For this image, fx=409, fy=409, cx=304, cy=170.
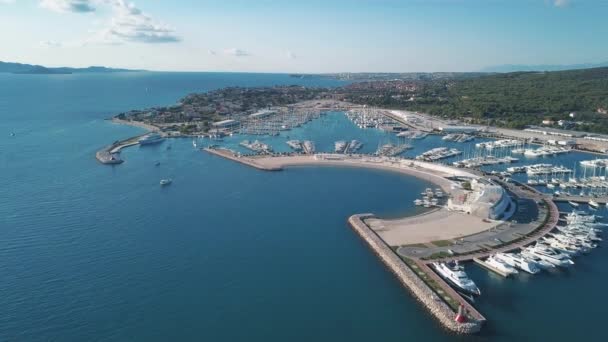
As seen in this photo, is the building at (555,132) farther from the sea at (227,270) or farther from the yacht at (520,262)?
the yacht at (520,262)

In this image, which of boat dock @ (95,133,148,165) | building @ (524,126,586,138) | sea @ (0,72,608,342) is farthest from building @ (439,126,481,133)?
boat dock @ (95,133,148,165)

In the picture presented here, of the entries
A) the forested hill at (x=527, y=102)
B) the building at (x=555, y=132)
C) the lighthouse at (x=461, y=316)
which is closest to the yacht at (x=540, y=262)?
the lighthouse at (x=461, y=316)

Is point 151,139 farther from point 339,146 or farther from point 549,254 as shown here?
point 549,254

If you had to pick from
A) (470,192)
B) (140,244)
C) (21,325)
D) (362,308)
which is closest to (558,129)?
(470,192)

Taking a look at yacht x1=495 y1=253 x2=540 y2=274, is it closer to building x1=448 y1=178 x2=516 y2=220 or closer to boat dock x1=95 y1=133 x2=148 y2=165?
building x1=448 y1=178 x2=516 y2=220

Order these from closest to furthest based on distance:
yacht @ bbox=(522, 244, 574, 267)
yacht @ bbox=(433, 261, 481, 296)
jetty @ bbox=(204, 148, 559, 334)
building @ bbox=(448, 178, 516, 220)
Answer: jetty @ bbox=(204, 148, 559, 334) → yacht @ bbox=(433, 261, 481, 296) → yacht @ bbox=(522, 244, 574, 267) → building @ bbox=(448, 178, 516, 220)

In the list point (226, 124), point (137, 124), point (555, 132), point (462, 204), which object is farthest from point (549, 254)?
point (137, 124)

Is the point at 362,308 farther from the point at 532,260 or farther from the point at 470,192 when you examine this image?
the point at 470,192
